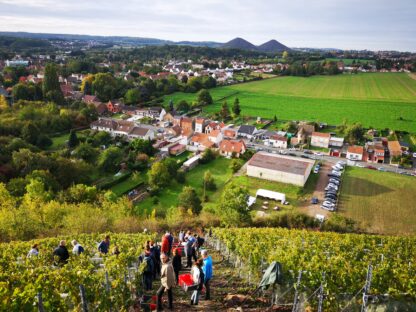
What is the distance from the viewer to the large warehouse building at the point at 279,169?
35.8 meters

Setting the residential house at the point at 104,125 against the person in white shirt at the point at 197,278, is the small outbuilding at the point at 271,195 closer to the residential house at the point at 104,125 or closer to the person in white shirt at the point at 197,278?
the person in white shirt at the point at 197,278

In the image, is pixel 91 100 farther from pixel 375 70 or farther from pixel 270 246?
pixel 375 70

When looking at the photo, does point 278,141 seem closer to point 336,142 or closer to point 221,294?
point 336,142

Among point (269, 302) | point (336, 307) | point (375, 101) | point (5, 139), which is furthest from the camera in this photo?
point (375, 101)

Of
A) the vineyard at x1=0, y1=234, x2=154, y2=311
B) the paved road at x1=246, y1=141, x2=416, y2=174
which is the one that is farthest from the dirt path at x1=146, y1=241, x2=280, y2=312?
the paved road at x1=246, y1=141, x2=416, y2=174

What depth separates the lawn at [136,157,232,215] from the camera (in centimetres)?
3159

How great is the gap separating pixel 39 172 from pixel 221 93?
209 ft

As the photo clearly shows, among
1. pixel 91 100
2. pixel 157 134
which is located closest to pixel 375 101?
pixel 157 134

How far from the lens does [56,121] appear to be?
5188cm

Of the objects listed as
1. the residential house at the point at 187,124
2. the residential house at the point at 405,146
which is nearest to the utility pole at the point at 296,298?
the residential house at the point at 405,146

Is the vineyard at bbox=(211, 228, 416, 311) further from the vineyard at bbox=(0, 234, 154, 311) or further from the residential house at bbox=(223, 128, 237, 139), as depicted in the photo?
the residential house at bbox=(223, 128, 237, 139)

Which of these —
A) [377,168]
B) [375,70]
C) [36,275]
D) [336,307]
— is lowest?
[377,168]

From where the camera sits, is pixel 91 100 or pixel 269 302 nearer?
pixel 269 302

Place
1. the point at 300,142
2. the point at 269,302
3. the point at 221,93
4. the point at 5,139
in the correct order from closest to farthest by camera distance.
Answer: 1. the point at 269,302
2. the point at 5,139
3. the point at 300,142
4. the point at 221,93
